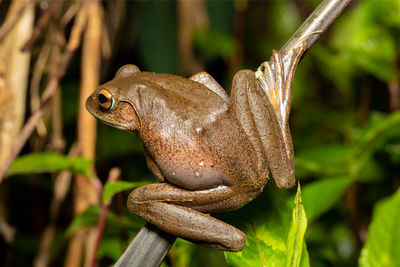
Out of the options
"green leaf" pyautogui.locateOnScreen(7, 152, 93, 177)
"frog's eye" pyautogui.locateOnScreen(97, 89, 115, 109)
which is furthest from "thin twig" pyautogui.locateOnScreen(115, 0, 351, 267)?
"green leaf" pyautogui.locateOnScreen(7, 152, 93, 177)

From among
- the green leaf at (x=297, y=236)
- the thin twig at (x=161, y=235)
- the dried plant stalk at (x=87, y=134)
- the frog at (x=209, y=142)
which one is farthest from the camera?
the dried plant stalk at (x=87, y=134)

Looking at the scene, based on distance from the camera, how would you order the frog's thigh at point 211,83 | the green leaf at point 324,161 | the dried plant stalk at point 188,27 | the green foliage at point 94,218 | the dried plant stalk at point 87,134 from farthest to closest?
the dried plant stalk at point 188,27 < the dried plant stalk at point 87,134 < the green leaf at point 324,161 < the green foliage at point 94,218 < the frog's thigh at point 211,83

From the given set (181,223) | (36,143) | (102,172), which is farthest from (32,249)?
(181,223)

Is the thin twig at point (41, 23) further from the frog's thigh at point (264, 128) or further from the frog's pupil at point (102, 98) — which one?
the frog's thigh at point (264, 128)

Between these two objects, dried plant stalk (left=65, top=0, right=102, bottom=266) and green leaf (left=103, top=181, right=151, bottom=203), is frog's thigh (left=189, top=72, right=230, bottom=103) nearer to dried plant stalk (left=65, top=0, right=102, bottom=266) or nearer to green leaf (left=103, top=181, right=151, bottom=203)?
green leaf (left=103, top=181, right=151, bottom=203)

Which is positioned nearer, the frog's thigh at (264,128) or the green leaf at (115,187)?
the frog's thigh at (264,128)

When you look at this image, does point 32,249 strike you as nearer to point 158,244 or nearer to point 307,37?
point 158,244

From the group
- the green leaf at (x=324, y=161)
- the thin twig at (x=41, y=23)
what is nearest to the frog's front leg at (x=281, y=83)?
the green leaf at (x=324, y=161)
